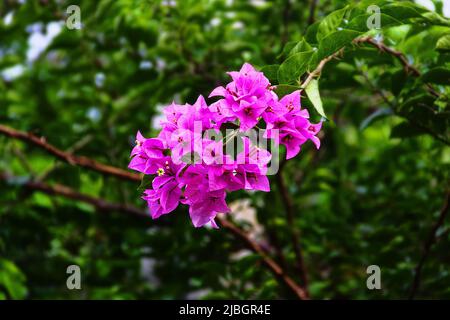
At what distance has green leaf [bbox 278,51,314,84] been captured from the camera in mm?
1091

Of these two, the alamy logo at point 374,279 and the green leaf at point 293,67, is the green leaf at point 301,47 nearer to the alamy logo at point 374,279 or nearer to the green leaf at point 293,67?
the green leaf at point 293,67

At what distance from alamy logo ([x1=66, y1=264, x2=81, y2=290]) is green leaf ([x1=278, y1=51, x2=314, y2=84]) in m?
1.04

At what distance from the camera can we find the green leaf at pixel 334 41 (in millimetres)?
1128

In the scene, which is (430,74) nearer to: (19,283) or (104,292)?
(104,292)

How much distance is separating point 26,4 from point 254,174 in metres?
1.51

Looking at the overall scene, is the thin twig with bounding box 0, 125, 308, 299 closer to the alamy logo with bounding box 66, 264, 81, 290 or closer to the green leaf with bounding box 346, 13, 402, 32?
the alamy logo with bounding box 66, 264, 81, 290

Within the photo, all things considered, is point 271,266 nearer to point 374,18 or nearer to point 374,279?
point 374,279

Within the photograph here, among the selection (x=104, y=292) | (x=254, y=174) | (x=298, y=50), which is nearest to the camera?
(x=254, y=174)

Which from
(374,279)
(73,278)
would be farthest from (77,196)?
(374,279)

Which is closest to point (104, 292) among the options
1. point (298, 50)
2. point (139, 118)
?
point (139, 118)

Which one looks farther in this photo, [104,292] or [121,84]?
[121,84]

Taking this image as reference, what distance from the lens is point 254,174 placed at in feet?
3.29

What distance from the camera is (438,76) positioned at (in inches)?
53.0
